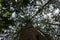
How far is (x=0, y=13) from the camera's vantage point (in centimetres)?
239

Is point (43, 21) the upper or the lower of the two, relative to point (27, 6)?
lower

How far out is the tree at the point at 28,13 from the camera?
94.6 inches

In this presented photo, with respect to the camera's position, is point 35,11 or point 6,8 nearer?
point 6,8

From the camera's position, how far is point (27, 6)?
2.52 m

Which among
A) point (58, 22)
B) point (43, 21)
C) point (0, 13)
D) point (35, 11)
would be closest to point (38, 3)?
point (35, 11)

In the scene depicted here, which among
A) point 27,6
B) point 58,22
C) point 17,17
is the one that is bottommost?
point 58,22

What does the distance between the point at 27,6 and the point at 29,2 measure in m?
0.08

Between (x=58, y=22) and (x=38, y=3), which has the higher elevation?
(x=38, y=3)

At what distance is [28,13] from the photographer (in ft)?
8.46

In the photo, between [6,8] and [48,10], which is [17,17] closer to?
[6,8]

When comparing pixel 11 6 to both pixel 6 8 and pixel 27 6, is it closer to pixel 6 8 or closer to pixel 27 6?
pixel 6 8

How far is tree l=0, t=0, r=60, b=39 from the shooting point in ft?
7.88

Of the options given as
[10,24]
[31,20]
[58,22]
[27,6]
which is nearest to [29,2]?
[27,6]

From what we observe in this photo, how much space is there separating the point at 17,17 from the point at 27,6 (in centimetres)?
25
